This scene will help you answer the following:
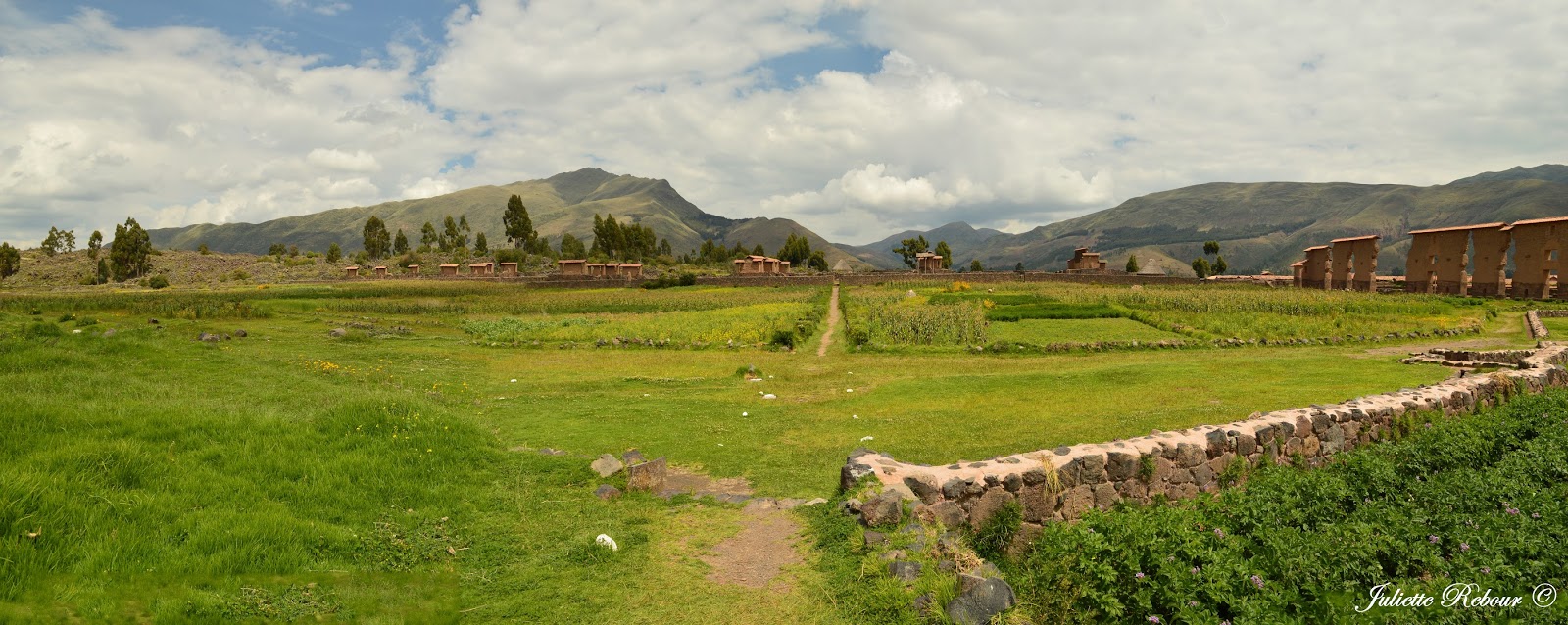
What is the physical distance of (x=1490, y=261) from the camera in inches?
2050

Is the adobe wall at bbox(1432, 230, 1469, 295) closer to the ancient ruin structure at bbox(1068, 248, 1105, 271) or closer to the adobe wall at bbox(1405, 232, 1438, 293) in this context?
the adobe wall at bbox(1405, 232, 1438, 293)

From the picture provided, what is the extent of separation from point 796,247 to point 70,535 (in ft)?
389

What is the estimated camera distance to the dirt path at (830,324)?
31.4 m

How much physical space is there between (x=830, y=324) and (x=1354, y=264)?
52.2m

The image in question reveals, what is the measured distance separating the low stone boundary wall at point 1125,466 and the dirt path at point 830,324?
19177mm

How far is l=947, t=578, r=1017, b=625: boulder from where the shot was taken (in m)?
6.32

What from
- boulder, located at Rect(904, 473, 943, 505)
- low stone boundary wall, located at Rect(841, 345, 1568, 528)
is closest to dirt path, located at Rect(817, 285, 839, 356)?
low stone boundary wall, located at Rect(841, 345, 1568, 528)

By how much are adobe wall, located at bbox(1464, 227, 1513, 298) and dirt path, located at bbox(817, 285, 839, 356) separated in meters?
48.1

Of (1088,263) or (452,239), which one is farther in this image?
(452,239)

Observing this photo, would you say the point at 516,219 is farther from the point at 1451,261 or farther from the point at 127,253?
the point at 1451,261

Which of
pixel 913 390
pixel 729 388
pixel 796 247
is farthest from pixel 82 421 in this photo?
pixel 796 247

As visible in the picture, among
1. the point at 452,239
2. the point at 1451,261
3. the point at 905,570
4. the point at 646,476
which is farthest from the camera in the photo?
the point at 452,239

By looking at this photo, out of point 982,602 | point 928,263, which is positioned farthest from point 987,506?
point 928,263

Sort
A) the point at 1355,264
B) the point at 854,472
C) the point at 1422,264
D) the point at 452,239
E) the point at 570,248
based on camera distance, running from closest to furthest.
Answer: the point at 854,472
the point at 1422,264
the point at 1355,264
the point at 570,248
the point at 452,239
